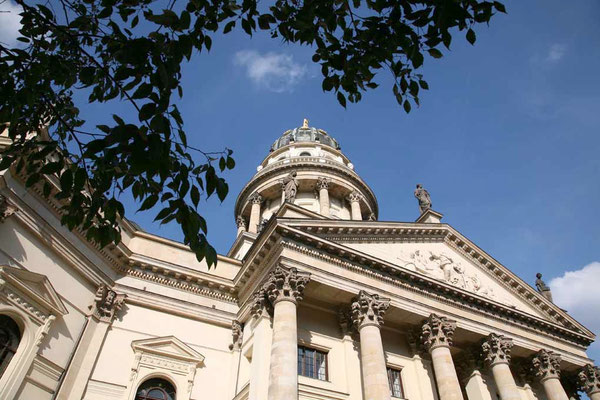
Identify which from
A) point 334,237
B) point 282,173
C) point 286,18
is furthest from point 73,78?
point 282,173

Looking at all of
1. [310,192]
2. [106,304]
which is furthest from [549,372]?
[106,304]

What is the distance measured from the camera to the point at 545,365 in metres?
20.9

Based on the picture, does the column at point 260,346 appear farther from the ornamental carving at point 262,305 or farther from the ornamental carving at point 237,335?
the ornamental carving at point 237,335

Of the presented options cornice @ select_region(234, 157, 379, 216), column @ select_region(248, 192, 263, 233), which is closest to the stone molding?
cornice @ select_region(234, 157, 379, 216)

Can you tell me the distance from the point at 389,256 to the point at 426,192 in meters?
8.12

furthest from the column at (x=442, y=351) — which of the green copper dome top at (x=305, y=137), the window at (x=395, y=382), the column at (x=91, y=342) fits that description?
the green copper dome top at (x=305, y=137)

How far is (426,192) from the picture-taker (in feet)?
87.3

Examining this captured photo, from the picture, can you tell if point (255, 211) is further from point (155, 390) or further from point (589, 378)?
point (589, 378)

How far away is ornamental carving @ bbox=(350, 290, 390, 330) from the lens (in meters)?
16.8

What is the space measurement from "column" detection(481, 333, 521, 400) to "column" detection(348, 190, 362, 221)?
14296mm

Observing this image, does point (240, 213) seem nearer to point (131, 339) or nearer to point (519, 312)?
point (131, 339)

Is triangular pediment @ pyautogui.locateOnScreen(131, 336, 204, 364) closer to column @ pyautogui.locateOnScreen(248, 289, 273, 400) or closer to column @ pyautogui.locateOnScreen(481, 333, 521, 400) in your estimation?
column @ pyautogui.locateOnScreen(248, 289, 273, 400)

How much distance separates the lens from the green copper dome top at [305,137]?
41.1m

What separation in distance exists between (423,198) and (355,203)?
8.05 metres
